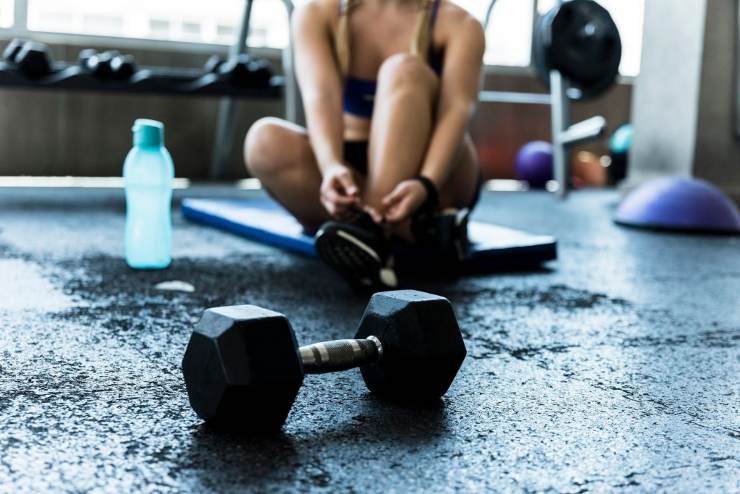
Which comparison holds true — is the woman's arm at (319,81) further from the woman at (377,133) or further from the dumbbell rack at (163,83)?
the dumbbell rack at (163,83)

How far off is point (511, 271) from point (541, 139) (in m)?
3.63

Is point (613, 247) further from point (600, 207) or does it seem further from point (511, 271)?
point (600, 207)

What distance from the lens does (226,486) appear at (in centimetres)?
68

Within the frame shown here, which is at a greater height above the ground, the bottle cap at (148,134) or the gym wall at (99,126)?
the bottle cap at (148,134)

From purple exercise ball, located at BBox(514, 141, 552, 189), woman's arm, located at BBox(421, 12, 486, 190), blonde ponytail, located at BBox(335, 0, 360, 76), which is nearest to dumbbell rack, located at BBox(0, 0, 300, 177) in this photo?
blonde ponytail, located at BBox(335, 0, 360, 76)

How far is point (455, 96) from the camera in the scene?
177 centimetres

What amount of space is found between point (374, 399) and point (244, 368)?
0.23m

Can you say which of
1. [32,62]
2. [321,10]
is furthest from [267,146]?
[32,62]

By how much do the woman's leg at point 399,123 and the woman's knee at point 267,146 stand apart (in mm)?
232

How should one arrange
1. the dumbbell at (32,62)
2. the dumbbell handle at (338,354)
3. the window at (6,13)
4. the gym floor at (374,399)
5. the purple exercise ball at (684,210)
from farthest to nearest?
the window at (6,13) → the dumbbell at (32,62) → the purple exercise ball at (684,210) → the dumbbell handle at (338,354) → the gym floor at (374,399)

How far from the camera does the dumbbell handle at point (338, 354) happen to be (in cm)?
83

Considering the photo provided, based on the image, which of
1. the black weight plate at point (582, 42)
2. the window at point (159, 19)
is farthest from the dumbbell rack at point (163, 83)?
the black weight plate at point (582, 42)

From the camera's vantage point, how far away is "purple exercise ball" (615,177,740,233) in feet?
9.73

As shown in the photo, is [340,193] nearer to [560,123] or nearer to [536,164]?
[560,123]
